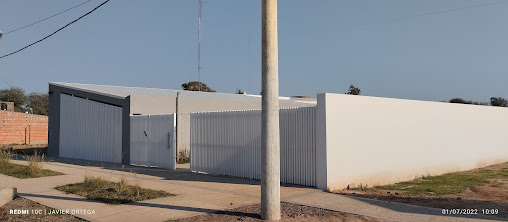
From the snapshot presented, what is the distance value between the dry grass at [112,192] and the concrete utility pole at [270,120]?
3.48 meters

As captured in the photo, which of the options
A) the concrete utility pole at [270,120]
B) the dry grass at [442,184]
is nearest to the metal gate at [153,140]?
the dry grass at [442,184]

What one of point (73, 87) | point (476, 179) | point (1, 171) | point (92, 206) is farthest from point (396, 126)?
point (73, 87)

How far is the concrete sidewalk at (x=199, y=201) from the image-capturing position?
7.93 meters

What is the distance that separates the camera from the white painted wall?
1080 cm

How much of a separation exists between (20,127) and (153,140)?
30.2 metres

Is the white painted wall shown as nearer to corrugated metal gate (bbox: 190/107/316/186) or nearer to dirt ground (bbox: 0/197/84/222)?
corrugated metal gate (bbox: 190/107/316/186)

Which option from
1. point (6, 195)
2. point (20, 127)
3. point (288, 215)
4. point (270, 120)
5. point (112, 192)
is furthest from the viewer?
point (20, 127)

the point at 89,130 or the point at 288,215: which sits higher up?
the point at 89,130

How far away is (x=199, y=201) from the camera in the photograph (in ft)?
30.3

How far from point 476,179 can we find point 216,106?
13778mm

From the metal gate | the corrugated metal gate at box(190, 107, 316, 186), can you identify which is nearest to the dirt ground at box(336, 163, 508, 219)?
the corrugated metal gate at box(190, 107, 316, 186)

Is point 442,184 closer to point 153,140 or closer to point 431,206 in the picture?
point 431,206

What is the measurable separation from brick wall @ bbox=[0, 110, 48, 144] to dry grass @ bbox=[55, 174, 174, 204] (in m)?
33.3

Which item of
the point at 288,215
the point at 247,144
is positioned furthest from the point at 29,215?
the point at 247,144
